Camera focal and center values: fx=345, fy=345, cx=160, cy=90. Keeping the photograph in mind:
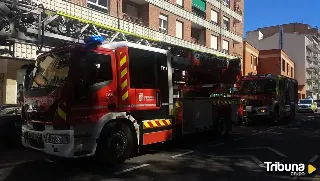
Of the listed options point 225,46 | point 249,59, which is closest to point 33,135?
point 225,46

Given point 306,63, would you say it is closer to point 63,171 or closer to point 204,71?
point 204,71

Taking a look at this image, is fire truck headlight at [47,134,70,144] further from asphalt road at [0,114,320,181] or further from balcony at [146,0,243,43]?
balcony at [146,0,243,43]

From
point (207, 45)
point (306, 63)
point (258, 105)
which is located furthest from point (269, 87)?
point (306, 63)

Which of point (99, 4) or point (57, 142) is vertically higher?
point (99, 4)

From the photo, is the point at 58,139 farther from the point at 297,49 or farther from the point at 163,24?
the point at 297,49

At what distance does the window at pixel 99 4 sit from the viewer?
63.2 ft

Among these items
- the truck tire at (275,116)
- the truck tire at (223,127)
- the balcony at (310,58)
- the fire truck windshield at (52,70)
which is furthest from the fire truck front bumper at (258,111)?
the balcony at (310,58)

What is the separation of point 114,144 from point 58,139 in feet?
4.21

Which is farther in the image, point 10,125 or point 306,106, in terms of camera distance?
point 306,106

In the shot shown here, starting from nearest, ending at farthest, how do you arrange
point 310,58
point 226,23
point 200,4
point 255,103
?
point 255,103 < point 200,4 < point 226,23 < point 310,58

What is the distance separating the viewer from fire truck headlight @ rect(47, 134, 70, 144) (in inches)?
264

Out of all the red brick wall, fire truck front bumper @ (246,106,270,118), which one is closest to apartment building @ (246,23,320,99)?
the red brick wall

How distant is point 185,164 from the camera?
7891 millimetres

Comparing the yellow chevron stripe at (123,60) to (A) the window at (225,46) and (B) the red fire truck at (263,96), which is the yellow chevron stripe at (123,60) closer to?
(B) the red fire truck at (263,96)
